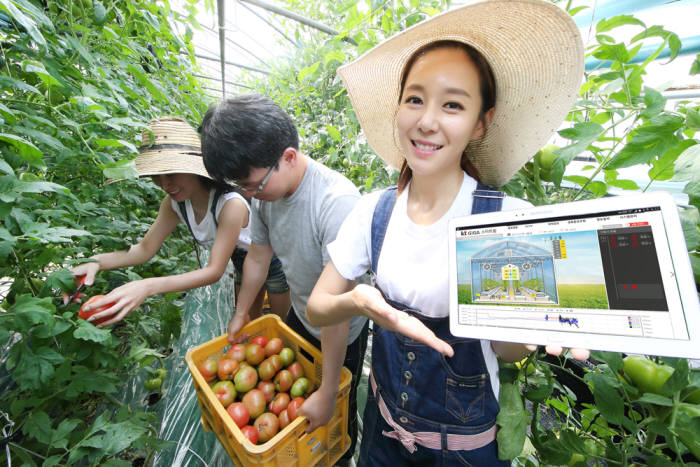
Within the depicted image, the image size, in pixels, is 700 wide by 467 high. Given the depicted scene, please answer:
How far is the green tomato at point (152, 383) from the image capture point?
62.1 inches

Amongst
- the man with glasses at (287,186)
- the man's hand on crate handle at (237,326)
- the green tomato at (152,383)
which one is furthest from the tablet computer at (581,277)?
the green tomato at (152,383)

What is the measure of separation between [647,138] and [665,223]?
0.17 m

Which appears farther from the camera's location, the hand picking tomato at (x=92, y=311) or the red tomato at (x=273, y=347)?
the red tomato at (x=273, y=347)

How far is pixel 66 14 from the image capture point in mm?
1115

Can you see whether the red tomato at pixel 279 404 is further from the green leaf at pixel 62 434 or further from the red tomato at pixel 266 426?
the green leaf at pixel 62 434

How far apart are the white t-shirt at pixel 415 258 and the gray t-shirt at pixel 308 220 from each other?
233 mm

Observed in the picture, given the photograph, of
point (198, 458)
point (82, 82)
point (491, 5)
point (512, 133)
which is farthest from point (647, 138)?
point (198, 458)

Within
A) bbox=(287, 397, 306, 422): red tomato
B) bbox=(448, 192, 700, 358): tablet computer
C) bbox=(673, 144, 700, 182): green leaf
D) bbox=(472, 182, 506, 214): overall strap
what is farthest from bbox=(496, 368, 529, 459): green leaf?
bbox=(287, 397, 306, 422): red tomato

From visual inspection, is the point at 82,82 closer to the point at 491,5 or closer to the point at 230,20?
the point at 491,5

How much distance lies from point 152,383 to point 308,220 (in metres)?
1.33

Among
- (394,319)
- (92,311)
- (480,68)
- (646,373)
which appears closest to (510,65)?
(480,68)

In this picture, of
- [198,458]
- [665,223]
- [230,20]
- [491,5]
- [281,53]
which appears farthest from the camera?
[281,53]

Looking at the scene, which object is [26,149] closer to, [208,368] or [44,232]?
[44,232]

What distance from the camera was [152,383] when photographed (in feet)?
5.18
